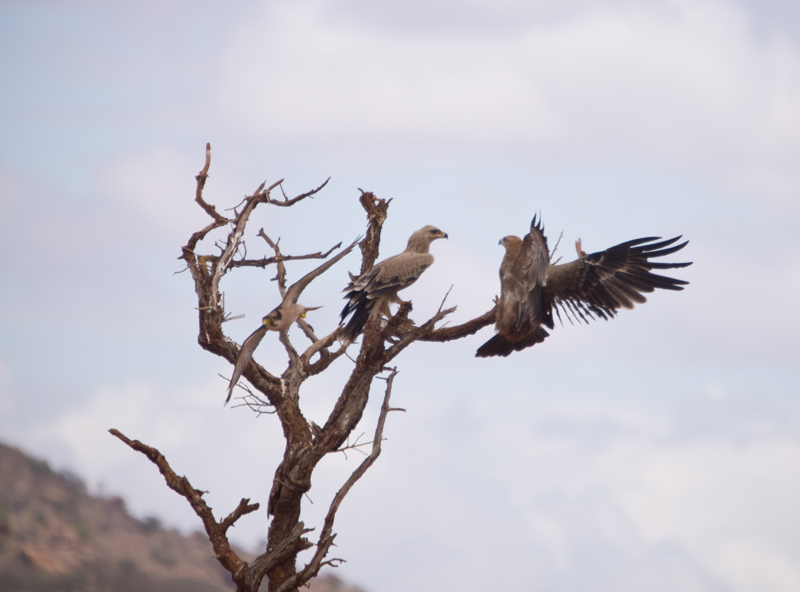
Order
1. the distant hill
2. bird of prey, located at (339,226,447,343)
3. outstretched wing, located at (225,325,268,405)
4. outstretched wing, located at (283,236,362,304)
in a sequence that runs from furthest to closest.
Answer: the distant hill < bird of prey, located at (339,226,447,343) < outstretched wing, located at (283,236,362,304) < outstretched wing, located at (225,325,268,405)

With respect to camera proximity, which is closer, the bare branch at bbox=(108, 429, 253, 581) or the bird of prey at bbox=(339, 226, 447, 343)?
the bare branch at bbox=(108, 429, 253, 581)

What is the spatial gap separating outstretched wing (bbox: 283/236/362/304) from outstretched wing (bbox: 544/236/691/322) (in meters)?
2.25

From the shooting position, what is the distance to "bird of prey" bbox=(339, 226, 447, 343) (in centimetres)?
846

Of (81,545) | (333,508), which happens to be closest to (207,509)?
(333,508)

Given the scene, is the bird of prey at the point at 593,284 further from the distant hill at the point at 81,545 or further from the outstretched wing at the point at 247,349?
the distant hill at the point at 81,545

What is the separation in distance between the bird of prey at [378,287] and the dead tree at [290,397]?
0.79 feet

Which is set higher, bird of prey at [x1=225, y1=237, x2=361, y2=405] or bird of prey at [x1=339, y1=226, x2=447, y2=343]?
bird of prey at [x1=339, y1=226, x2=447, y2=343]

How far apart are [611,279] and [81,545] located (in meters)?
13.6

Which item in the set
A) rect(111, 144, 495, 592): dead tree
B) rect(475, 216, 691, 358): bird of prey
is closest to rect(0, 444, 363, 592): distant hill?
rect(111, 144, 495, 592): dead tree

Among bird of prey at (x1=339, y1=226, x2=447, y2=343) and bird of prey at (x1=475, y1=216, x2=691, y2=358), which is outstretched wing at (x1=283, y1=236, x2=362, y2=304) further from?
bird of prey at (x1=475, y1=216, x2=691, y2=358)

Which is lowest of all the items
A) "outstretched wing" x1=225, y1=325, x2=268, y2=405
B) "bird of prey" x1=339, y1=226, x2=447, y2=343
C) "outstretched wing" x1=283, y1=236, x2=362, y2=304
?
"outstretched wing" x1=225, y1=325, x2=268, y2=405

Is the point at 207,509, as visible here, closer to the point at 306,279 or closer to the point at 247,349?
the point at 247,349

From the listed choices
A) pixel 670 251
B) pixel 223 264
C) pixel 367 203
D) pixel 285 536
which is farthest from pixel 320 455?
pixel 670 251

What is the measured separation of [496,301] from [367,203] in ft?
6.99
